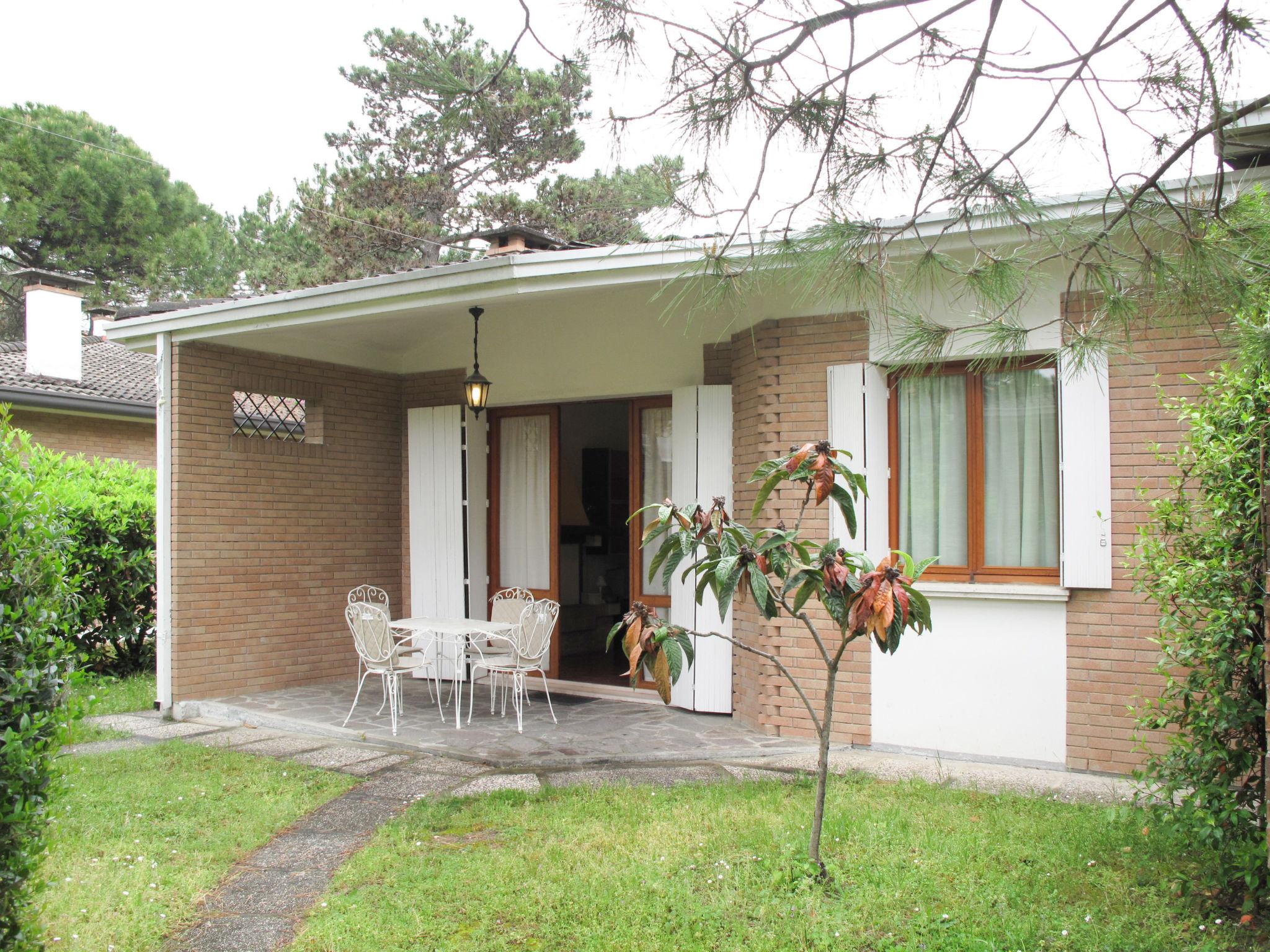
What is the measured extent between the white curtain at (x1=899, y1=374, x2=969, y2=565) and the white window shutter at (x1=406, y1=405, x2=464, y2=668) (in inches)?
151

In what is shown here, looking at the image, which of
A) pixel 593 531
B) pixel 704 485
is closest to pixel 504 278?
pixel 704 485

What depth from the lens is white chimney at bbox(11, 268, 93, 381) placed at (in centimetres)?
1348

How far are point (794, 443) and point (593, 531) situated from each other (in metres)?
4.42

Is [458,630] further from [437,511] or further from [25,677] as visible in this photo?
[25,677]

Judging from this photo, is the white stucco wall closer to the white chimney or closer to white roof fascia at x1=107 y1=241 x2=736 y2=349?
white roof fascia at x1=107 y1=241 x2=736 y2=349

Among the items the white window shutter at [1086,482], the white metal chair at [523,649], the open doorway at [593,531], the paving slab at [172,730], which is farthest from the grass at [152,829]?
the white window shutter at [1086,482]

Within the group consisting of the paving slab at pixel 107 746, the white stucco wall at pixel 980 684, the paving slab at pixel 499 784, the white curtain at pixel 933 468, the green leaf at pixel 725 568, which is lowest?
the paving slab at pixel 107 746

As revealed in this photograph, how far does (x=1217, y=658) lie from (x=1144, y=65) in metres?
2.14

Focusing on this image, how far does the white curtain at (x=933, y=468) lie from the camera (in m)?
5.77

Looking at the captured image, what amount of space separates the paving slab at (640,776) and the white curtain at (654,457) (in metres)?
2.11

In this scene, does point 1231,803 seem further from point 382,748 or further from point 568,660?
point 568,660

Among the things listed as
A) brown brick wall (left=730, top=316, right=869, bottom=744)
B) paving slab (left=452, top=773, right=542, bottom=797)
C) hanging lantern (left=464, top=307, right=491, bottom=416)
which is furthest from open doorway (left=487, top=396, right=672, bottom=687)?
paving slab (left=452, top=773, right=542, bottom=797)

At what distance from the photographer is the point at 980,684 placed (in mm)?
5512

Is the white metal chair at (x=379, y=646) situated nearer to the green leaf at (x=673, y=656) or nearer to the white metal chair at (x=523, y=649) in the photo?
the white metal chair at (x=523, y=649)
